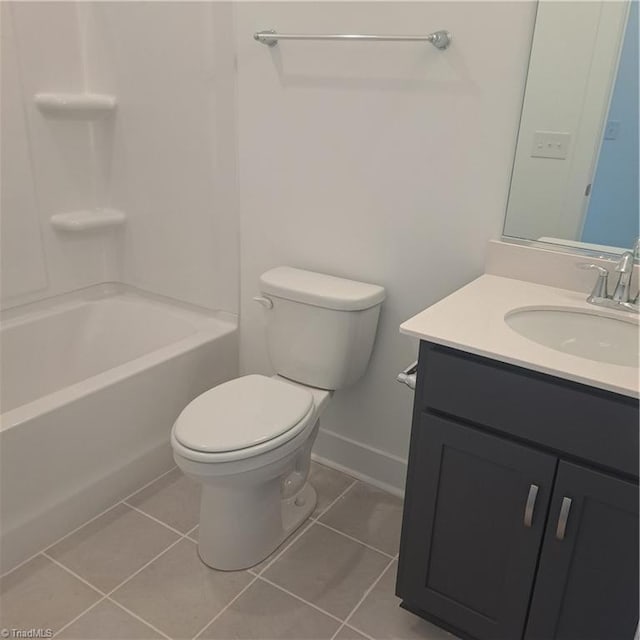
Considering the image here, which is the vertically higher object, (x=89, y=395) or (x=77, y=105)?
(x=77, y=105)

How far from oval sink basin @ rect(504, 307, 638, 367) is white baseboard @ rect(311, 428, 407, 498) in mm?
782

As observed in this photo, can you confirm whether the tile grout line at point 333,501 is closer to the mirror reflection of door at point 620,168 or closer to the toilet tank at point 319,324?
the toilet tank at point 319,324

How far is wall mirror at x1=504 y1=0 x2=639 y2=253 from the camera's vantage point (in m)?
1.47

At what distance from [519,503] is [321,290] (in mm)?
872

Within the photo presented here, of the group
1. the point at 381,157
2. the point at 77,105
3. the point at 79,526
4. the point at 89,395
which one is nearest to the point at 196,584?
the point at 79,526

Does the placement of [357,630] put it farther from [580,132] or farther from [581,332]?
[580,132]

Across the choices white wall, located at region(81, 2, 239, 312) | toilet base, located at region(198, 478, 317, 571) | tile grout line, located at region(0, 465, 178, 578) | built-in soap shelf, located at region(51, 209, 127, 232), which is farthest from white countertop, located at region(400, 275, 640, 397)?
built-in soap shelf, located at region(51, 209, 127, 232)

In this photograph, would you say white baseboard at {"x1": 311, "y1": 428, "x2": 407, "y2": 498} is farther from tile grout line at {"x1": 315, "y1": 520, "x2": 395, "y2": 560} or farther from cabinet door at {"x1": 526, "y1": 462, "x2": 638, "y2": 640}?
cabinet door at {"x1": 526, "y1": 462, "x2": 638, "y2": 640}

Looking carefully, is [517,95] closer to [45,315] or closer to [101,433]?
[101,433]

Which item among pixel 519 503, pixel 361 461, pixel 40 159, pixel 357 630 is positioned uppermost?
pixel 40 159

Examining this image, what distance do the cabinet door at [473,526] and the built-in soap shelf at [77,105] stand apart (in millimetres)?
1797

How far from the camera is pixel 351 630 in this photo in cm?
159

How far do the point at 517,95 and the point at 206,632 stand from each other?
1636 mm

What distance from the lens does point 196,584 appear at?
5.65 feet
